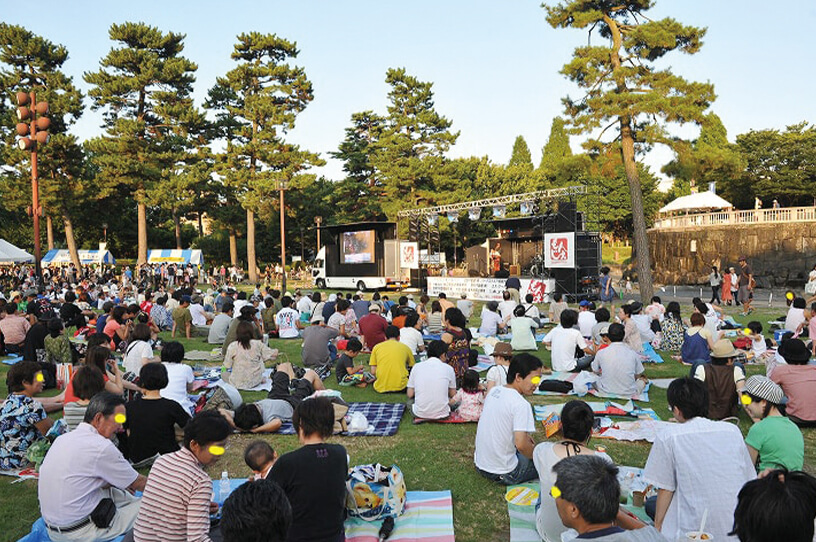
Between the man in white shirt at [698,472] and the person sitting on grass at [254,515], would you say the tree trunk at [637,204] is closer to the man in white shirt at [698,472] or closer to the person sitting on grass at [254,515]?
the man in white shirt at [698,472]

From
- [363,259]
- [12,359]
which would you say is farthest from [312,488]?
[363,259]

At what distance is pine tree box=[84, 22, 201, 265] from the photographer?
29.1m

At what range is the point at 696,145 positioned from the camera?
17391 mm

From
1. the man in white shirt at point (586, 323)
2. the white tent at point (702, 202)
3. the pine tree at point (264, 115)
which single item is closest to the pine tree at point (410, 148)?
the pine tree at point (264, 115)

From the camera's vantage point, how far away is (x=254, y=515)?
71.4 inches

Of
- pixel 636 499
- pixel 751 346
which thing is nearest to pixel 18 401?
pixel 636 499

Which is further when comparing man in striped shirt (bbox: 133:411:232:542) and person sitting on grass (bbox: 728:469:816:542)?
man in striped shirt (bbox: 133:411:232:542)

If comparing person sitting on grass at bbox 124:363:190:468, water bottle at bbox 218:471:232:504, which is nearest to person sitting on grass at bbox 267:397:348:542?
water bottle at bbox 218:471:232:504

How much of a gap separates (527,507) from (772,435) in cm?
178

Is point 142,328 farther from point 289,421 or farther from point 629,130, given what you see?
point 629,130

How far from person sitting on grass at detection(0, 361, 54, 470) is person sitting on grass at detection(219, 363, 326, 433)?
167cm

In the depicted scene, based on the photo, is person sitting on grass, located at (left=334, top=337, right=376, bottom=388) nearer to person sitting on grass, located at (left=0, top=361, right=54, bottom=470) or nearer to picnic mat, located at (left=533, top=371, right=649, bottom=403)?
picnic mat, located at (left=533, top=371, right=649, bottom=403)

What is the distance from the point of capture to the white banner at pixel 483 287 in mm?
18703

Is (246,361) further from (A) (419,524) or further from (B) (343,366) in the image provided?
(A) (419,524)
